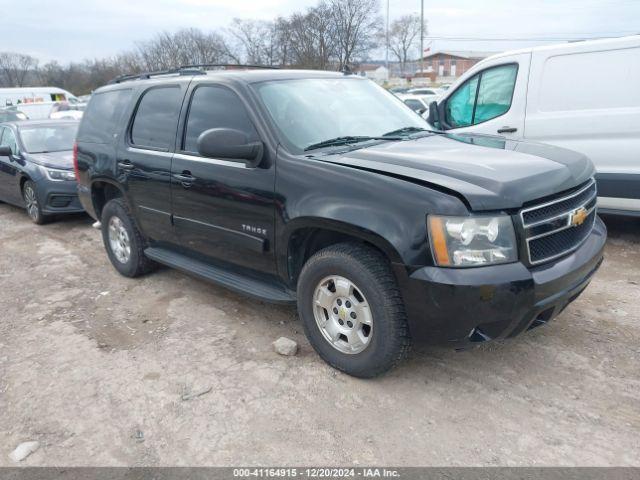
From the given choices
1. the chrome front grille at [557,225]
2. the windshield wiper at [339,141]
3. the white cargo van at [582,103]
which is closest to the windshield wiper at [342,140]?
the windshield wiper at [339,141]

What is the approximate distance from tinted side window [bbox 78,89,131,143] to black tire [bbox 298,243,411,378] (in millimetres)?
2812

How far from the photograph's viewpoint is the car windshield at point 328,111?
3449 mm

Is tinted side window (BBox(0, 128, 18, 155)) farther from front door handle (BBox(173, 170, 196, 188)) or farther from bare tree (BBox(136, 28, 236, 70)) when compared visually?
bare tree (BBox(136, 28, 236, 70))

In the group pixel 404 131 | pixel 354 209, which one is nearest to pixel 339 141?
pixel 404 131

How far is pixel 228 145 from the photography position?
3197mm

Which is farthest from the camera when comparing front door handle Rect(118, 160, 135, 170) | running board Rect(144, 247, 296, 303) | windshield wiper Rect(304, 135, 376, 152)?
front door handle Rect(118, 160, 135, 170)

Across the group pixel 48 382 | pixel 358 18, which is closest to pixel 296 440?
pixel 48 382

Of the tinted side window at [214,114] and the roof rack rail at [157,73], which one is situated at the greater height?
the roof rack rail at [157,73]

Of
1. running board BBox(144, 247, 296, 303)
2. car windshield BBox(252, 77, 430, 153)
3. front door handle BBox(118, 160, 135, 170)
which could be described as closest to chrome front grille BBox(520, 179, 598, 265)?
car windshield BBox(252, 77, 430, 153)

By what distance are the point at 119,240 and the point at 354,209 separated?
323 cm

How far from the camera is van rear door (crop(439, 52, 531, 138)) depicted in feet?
18.9

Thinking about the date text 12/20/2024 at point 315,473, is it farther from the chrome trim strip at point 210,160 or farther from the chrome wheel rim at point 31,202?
the chrome wheel rim at point 31,202

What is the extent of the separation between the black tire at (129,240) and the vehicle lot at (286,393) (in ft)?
2.05

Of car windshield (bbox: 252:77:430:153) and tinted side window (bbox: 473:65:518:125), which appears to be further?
tinted side window (bbox: 473:65:518:125)
